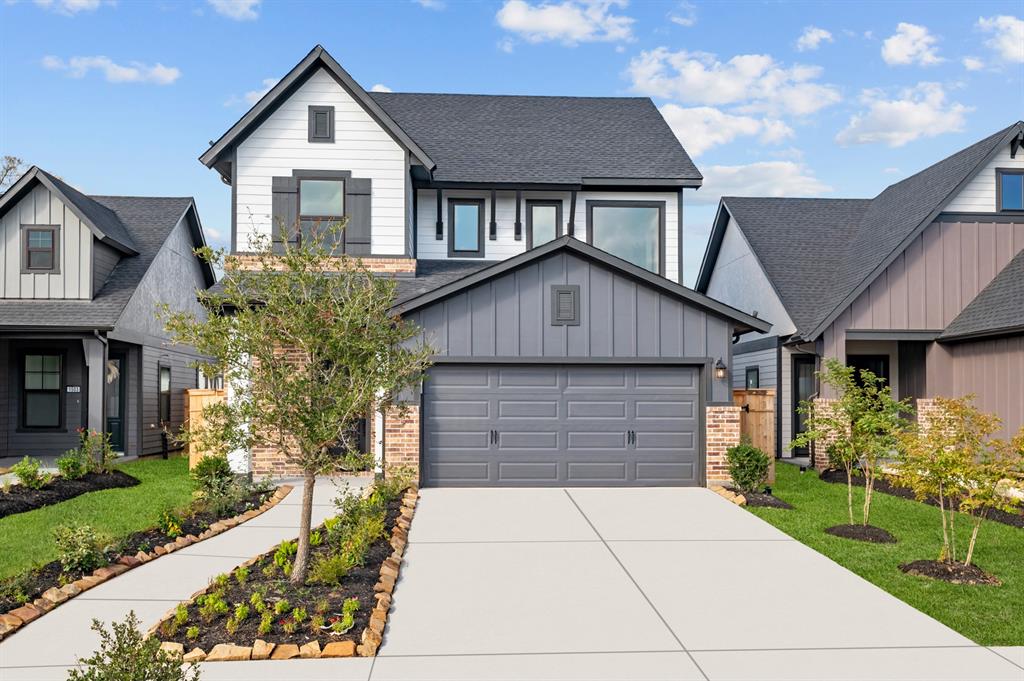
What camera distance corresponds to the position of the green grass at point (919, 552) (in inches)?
283

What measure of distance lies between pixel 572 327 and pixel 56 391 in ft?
44.8

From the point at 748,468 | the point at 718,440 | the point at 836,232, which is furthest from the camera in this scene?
the point at 836,232

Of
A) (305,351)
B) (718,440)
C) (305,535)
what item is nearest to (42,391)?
(305,535)

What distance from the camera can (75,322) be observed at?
17969mm

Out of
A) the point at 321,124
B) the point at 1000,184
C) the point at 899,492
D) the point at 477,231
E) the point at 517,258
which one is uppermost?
the point at 321,124

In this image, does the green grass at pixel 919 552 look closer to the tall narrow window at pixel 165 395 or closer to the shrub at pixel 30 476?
the shrub at pixel 30 476

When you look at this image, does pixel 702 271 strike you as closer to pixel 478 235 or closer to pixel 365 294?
pixel 478 235

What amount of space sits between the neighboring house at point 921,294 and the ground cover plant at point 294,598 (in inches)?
482

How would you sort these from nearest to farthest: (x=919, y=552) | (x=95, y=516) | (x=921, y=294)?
(x=919, y=552) → (x=95, y=516) → (x=921, y=294)

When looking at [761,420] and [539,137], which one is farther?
[539,137]

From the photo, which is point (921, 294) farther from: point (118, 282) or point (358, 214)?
point (118, 282)

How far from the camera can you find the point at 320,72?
17.1 metres

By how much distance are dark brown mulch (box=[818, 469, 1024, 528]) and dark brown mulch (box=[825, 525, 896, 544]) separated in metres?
0.67

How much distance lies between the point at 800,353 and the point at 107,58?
125 ft
